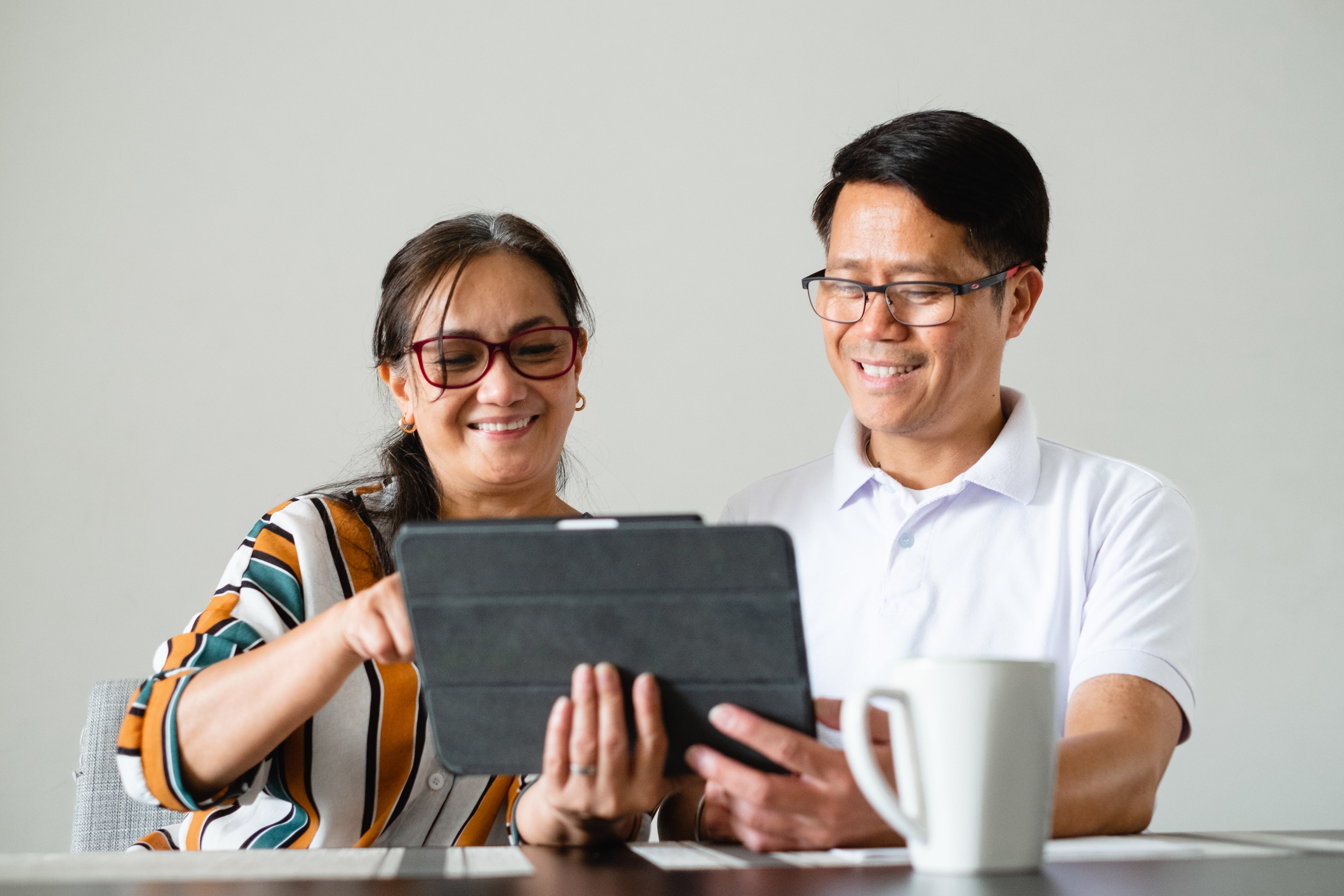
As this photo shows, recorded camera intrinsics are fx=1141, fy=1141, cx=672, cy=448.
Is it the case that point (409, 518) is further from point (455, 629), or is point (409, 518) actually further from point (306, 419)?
point (306, 419)

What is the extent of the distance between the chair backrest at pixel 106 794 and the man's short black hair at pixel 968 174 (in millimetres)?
1220

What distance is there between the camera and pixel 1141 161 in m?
3.07

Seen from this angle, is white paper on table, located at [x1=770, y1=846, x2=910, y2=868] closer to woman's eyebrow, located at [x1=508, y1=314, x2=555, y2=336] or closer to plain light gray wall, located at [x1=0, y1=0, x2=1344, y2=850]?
woman's eyebrow, located at [x1=508, y1=314, x2=555, y2=336]

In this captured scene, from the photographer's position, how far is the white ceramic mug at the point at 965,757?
0.69 meters

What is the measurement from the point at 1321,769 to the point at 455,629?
285 cm

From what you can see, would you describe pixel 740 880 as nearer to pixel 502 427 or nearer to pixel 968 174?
pixel 502 427

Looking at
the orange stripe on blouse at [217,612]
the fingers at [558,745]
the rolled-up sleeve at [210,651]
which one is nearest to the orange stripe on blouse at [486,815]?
the rolled-up sleeve at [210,651]

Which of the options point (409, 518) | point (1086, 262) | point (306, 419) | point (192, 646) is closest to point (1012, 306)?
point (409, 518)

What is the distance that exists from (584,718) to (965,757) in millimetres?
284

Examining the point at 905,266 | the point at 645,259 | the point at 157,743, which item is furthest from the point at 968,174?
the point at 645,259

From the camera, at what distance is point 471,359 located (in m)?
1.46

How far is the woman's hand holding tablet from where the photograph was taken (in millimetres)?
833

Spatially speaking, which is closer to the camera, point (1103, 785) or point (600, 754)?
point (600, 754)

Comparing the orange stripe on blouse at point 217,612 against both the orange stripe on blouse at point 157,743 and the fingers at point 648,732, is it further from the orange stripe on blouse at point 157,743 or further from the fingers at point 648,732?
the fingers at point 648,732
